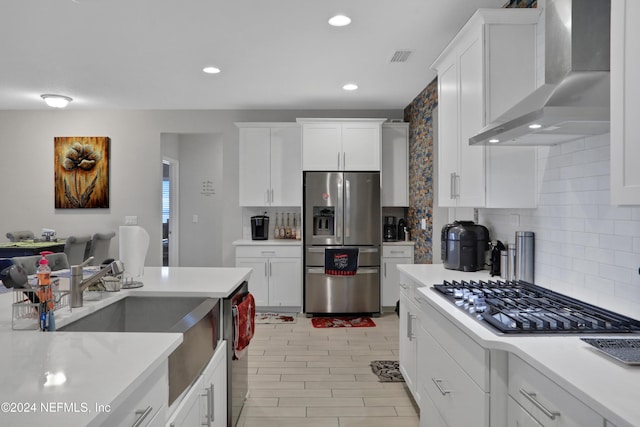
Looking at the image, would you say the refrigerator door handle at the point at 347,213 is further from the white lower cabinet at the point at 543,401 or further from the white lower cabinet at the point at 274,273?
the white lower cabinet at the point at 543,401

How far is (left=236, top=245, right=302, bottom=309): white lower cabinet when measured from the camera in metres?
5.04

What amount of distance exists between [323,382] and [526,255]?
171 cm

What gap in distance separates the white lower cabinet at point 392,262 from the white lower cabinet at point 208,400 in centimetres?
322

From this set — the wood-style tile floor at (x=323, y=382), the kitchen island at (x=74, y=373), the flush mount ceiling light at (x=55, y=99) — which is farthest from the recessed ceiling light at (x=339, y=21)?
the flush mount ceiling light at (x=55, y=99)

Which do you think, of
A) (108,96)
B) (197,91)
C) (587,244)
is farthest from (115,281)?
(108,96)

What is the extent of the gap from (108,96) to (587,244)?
4998mm

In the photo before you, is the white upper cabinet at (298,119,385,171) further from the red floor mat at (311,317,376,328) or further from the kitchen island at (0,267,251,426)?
the kitchen island at (0,267,251,426)

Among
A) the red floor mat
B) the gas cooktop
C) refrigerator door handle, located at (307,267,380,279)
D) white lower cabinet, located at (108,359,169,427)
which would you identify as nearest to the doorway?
refrigerator door handle, located at (307,267,380,279)

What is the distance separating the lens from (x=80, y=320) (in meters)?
1.67

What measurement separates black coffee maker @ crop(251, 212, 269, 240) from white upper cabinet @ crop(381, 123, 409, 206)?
1.54 meters

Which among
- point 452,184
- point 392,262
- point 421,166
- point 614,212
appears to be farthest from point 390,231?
point 614,212

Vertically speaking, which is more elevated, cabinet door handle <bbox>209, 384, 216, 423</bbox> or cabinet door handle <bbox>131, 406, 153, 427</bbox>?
cabinet door handle <bbox>131, 406, 153, 427</bbox>

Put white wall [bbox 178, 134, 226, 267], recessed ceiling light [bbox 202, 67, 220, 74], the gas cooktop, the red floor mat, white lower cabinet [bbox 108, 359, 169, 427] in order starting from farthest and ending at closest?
white wall [bbox 178, 134, 226, 267] < the red floor mat < recessed ceiling light [bbox 202, 67, 220, 74] < the gas cooktop < white lower cabinet [bbox 108, 359, 169, 427]

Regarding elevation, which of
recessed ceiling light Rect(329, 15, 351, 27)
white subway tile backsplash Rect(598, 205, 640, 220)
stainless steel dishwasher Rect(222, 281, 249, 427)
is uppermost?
recessed ceiling light Rect(329, 15, 351, 27)
